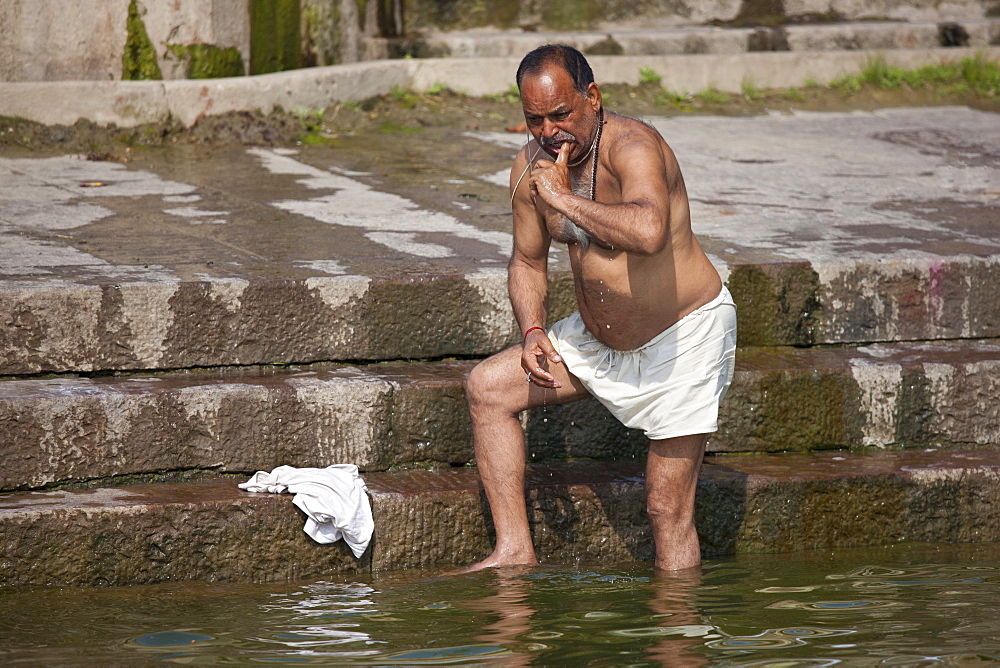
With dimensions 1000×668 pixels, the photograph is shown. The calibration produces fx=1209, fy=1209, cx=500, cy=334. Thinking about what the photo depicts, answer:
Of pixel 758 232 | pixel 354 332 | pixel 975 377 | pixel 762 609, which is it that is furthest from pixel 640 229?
pixel 758 232

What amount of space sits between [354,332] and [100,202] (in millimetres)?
1988

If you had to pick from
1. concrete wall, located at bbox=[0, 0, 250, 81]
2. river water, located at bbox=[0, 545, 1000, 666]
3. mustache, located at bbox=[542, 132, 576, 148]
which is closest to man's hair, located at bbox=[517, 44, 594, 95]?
mustache, located at bbox=[542, 132, 576, 148]

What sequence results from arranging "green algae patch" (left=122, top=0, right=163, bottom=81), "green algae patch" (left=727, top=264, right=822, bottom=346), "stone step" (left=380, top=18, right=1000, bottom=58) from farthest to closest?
"stone step" (left=380, top=18, right=1000, bottom=58)
"green algae patch" (left=122, top=0, right=163, bottom=81)
"green algae patch" (left=727, top=264, right=822, bottom=346)

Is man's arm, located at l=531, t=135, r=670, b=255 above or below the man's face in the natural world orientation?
below

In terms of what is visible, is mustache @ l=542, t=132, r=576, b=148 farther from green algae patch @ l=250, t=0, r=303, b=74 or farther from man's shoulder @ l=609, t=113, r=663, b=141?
green algae patch @ l=250, t=0, r=303, b=74

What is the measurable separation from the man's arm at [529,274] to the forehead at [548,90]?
1.07 ft

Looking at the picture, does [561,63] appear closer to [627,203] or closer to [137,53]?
[627,203]

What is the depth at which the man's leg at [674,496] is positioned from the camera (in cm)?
384

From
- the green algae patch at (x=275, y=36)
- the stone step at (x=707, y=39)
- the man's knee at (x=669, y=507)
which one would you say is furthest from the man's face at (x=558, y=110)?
the stone step at (x=707, y=39)

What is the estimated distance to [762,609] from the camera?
3520 mm

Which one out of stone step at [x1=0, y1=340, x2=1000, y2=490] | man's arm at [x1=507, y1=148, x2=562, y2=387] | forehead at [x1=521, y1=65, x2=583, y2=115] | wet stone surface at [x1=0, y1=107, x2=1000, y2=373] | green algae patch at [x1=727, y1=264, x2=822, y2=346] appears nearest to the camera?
forehead at [x1=521, y1=65, x2=583, y2=115]

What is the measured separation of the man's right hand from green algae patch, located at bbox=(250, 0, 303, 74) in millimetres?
4670

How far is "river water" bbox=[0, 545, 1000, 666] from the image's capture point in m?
3.13

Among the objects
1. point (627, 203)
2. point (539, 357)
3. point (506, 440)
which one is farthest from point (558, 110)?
point (506, 440)
